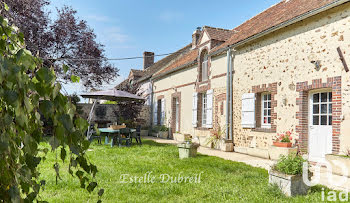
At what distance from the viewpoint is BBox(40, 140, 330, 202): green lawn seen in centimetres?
436

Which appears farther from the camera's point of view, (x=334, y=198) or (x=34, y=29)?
(x=34, y=29)

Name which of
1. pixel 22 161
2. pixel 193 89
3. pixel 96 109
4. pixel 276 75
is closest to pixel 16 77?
pixel 22 161

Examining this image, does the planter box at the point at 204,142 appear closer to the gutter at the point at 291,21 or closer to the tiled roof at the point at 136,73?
the gutter at the point at 291,21

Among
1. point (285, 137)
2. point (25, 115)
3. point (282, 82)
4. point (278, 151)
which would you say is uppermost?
point (282, 82)

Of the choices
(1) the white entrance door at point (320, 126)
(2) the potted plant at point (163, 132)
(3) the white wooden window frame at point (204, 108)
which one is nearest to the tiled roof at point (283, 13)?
(3) the white wooden window frame at point (204, 108)

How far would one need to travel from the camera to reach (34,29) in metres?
13.8

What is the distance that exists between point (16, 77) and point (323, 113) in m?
7.64

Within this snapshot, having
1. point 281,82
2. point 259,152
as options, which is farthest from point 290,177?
point 259,152

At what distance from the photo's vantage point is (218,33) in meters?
12.4

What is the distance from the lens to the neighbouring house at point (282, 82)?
673 centimetres

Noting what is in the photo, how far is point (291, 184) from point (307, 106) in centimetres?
383

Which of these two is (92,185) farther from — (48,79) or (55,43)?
(55,43)

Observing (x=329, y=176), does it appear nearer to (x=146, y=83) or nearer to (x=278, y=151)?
(x=278, y=151)

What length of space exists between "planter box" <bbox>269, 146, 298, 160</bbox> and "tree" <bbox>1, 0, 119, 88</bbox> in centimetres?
976
